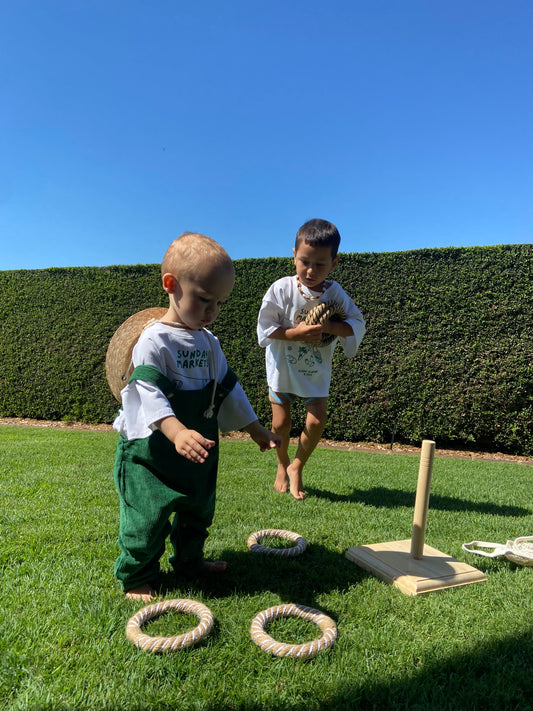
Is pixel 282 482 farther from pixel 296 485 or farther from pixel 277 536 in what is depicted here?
pixel 277 536

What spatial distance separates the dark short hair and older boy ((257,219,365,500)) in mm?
46

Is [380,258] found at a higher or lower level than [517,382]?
higher

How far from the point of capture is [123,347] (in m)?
2.63

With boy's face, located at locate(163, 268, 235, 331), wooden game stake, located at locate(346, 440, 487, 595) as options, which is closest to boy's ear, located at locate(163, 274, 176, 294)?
boy's face, located at locate(163, 268, 235, 331)

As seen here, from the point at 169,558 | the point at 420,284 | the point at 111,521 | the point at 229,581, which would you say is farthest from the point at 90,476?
the point at 420,284

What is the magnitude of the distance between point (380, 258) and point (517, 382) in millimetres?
2882

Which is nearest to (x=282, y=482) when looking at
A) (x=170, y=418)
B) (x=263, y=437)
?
(x=263, y=437)

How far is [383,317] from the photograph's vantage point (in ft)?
25.3

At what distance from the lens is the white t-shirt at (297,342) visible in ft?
12.4

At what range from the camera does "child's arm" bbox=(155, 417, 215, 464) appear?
5.65 feet

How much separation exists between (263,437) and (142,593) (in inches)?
34.5

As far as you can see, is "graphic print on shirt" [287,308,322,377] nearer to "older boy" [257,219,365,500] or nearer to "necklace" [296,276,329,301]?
"older boy" [257,219,365,500]

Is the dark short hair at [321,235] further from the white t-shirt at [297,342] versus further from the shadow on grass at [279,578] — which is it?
the shadow on grass at [279,578]

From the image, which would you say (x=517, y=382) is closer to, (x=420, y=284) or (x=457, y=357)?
(x=457, y=357)
